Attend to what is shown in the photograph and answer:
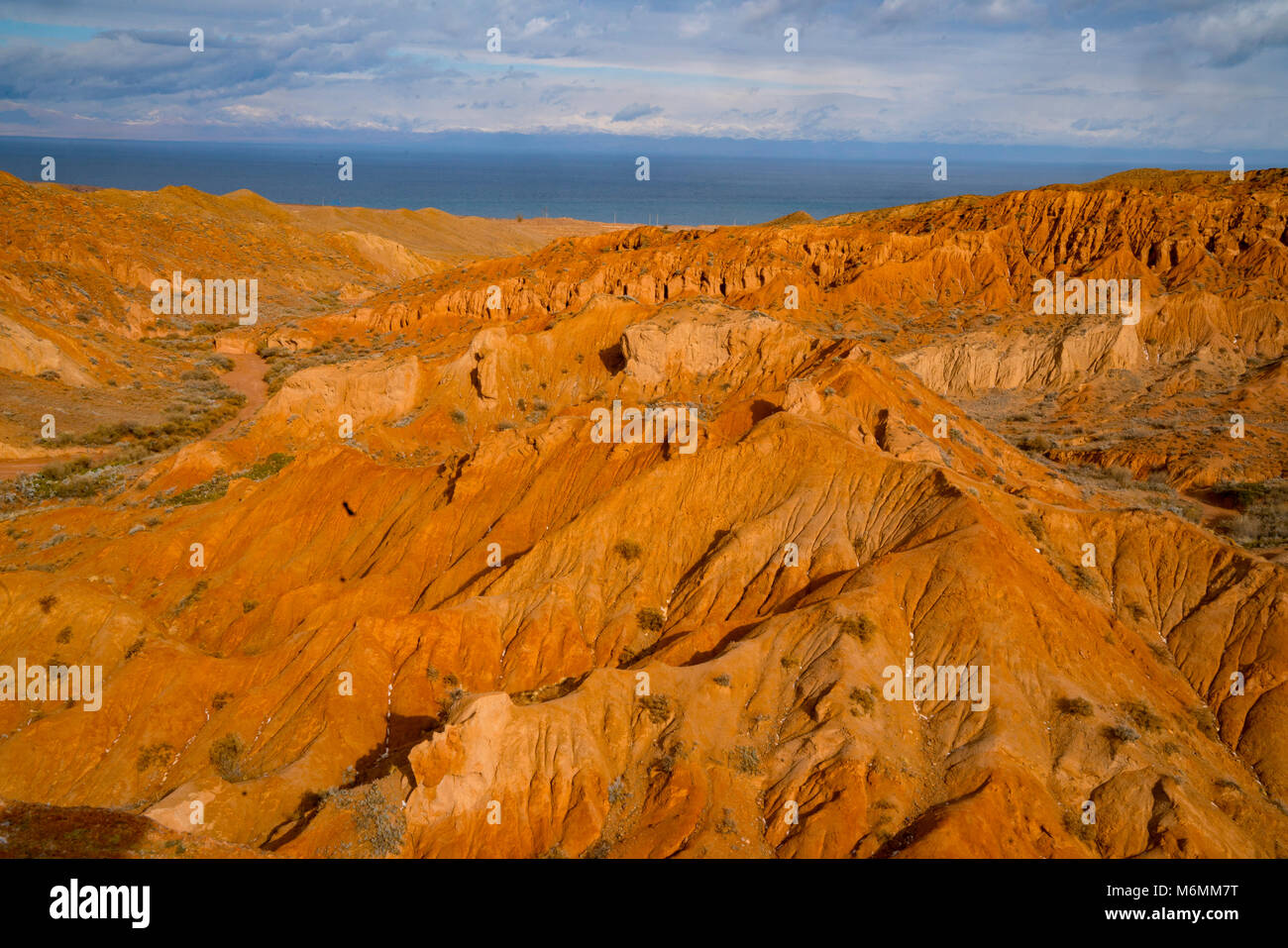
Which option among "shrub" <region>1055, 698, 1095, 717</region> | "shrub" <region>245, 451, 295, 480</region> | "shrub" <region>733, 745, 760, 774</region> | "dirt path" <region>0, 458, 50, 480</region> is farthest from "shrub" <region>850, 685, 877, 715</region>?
"dirt path" <region>0, 458, 50, 480</region>

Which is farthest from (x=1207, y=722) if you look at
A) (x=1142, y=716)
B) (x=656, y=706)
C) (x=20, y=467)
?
(x=20, y=467)

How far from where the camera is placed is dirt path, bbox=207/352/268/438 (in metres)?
66.3

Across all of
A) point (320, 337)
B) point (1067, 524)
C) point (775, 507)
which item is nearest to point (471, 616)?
point (775, 507)

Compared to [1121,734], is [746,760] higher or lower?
lower

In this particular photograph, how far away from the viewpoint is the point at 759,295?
257ft

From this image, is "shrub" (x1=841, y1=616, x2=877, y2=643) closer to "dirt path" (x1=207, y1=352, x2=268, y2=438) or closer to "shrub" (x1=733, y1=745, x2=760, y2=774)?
"shrub" (x1=733, y1=745, x2=760, y2=774)

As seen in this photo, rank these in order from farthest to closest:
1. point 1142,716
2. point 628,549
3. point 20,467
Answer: point 20,467
point 628,549
point 1142,716

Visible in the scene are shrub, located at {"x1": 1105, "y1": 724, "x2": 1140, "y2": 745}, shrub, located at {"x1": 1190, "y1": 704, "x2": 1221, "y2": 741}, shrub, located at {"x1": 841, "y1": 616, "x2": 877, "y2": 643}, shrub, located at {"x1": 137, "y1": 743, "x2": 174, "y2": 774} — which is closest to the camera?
shrub, located at {"x1": 1105, "y1": 724, "x2": 1140, "y2": 745}

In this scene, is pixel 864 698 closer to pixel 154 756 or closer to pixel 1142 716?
pixel 1142 716

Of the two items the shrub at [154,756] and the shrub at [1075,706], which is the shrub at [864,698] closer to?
the shrub at [1075,706]

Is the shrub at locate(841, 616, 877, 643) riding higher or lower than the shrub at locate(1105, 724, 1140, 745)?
higher

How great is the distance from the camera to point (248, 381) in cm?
7569

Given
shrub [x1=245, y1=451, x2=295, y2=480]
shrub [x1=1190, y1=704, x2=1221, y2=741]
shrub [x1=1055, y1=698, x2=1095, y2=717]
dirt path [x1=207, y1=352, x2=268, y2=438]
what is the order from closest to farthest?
shrub [x1=1055, y1=698, x2=1095, y2=717], shrub [x1=1190, y1=704, x2=1221, y2=741], shrub [x1=245, y1=451, x2=295, y2=480], dirt path [x1=207, y1=352, x2=268, y2=438]
